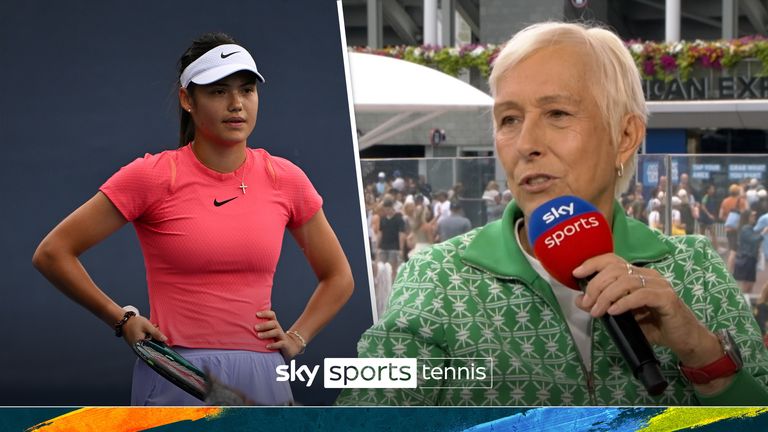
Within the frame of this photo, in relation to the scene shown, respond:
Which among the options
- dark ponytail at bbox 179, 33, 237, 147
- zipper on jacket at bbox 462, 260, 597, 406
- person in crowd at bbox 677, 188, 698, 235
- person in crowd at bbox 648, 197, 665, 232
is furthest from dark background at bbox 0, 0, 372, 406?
person in crowd at bbox 677, 188, 698, 235

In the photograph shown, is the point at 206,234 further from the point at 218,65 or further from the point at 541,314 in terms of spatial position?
the point at 541,314

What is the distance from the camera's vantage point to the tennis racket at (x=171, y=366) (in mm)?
2727

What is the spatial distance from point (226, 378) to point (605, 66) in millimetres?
1258

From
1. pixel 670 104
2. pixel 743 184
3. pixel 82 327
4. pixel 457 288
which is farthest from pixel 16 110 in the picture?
pixel 743 184

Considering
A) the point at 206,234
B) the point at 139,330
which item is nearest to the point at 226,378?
the point at 139,330

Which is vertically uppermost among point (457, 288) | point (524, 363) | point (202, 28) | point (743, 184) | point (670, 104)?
point (202, 28)

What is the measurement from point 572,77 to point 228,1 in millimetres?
917

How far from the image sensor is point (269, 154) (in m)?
2.73

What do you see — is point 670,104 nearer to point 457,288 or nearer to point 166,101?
point 457,288

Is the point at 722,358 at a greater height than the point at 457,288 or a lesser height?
lesser

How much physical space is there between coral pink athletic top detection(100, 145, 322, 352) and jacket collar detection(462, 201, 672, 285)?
452 millimetres

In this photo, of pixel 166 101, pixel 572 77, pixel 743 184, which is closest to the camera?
pixel 572 77

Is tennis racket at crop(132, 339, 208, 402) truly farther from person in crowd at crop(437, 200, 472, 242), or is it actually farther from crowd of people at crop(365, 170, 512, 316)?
person in crowd at crop(437, 200, 472, 242)

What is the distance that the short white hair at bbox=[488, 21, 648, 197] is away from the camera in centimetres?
255
